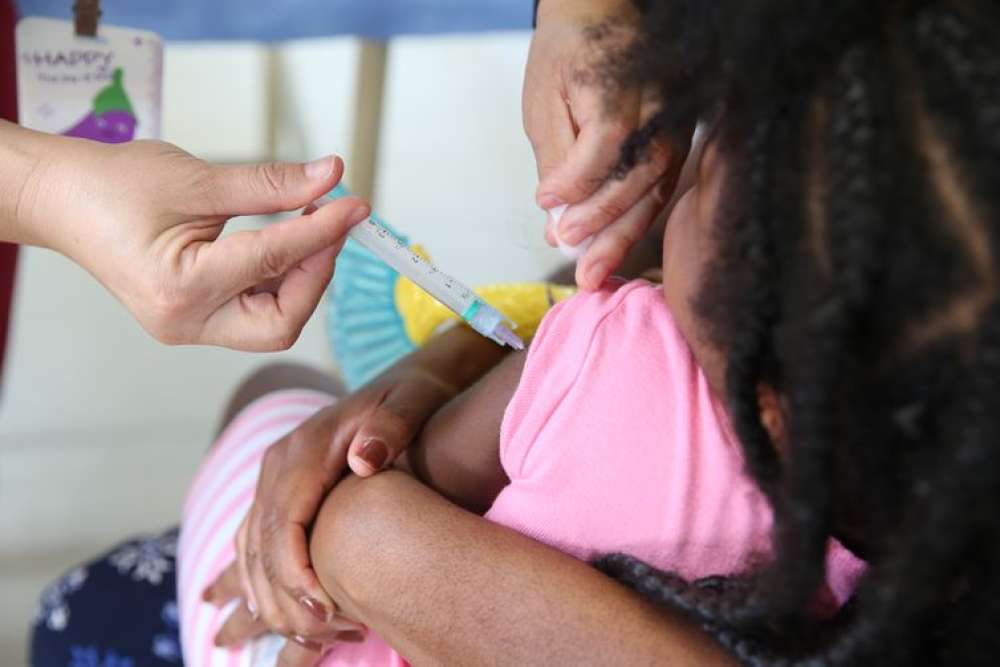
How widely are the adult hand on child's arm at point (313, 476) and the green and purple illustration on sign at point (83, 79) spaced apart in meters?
0.36

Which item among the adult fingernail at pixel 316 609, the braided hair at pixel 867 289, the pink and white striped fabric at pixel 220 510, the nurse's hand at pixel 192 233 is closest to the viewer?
the braided hair at pixel 867 289

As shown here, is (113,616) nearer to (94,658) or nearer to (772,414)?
(94,658)

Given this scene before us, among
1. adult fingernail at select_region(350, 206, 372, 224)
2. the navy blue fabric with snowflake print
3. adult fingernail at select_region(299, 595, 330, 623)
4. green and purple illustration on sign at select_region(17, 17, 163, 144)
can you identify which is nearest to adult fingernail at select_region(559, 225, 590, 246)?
adult fingernail at select_region(350, 206, 372, 224)

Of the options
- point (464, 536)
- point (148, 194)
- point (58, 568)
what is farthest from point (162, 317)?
point (58, 568)

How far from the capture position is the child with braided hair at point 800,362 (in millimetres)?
475

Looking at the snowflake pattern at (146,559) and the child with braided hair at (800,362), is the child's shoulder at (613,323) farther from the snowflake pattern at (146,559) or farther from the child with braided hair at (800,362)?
the snowflake pattern at (146,559)

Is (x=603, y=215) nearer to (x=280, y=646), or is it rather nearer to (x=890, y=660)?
(x=890, y=660)

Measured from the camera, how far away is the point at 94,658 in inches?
40.6

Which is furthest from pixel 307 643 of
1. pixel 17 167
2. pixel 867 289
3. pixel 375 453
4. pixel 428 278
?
pixel 867 289

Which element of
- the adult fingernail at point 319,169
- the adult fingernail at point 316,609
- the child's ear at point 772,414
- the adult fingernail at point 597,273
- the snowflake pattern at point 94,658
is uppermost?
the adult fingernail at point 319,169

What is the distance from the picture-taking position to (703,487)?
668 millimetres

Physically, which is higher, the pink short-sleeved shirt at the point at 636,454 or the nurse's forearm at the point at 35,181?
the nurse's forearm at the point at 35,181

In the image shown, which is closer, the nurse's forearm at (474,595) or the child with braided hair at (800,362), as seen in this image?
the child with braided hair at (800,362)

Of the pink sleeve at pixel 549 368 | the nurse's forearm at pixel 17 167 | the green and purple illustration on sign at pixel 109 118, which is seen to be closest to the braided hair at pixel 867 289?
the pink sleeve at pixel 549 368
